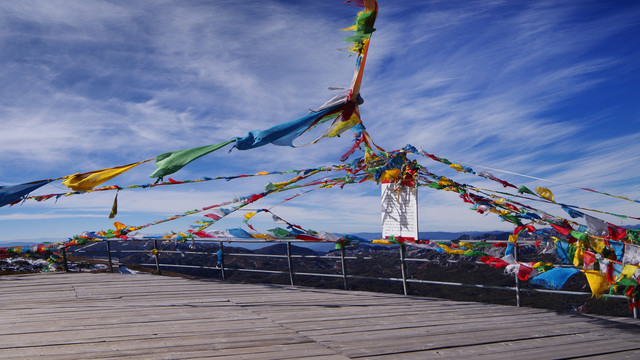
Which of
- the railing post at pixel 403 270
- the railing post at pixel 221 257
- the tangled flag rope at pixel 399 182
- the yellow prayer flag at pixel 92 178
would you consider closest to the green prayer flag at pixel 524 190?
the tangled flag rope at pixel 399 182

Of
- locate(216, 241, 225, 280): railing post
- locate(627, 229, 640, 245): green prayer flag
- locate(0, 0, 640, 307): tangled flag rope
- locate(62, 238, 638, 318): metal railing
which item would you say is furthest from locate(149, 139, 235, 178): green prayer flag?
locate(627, 229, 640, 245): green prayer flag

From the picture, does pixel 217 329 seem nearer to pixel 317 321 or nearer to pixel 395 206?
pixel 317 321

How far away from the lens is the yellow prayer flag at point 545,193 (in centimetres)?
532

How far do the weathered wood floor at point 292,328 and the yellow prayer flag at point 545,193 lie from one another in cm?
127

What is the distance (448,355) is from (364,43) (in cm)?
334

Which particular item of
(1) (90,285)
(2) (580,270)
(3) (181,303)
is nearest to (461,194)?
(2) (580,270)

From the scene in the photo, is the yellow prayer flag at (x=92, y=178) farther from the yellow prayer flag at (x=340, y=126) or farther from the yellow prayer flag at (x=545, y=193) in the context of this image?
the yellow prayer flag at (x=545, y=193)

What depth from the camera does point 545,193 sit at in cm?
534

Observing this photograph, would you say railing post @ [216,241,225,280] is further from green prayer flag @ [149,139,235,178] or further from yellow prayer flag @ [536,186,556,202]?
yellow prayer flag @ [536,186,556,202]

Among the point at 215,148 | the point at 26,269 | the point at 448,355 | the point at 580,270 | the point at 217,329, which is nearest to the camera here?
the point at 448,355

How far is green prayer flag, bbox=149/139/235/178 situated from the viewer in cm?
474

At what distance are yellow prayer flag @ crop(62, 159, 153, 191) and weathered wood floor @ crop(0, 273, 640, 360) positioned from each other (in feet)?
4.41

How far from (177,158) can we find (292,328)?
203 centimetres

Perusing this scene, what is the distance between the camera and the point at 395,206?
243 inches
